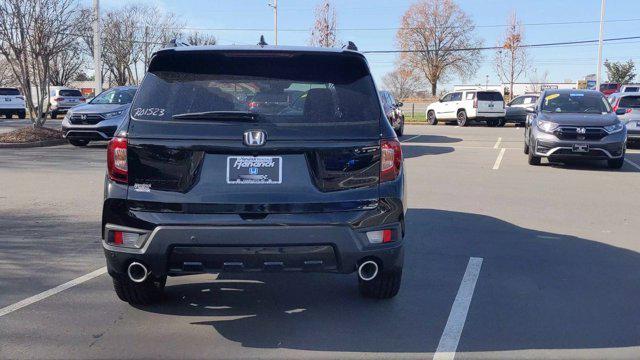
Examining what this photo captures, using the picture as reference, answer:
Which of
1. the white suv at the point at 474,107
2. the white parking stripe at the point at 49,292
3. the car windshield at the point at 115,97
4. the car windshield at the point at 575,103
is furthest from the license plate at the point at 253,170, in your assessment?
the white suv at the point at 474,107

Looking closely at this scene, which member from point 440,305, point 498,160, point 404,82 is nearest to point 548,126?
point 498,160

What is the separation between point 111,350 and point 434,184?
8.32m

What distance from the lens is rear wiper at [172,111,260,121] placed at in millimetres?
4199

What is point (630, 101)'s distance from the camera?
19.7m

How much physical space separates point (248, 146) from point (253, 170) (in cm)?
15

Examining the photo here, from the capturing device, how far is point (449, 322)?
4.71 metres

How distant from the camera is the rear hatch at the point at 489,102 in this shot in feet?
107

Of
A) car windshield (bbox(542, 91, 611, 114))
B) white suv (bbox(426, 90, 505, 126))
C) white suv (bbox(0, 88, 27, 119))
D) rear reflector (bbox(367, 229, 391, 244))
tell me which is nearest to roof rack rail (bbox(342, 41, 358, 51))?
rear reflector (bbox(367, 229, 391, 244))

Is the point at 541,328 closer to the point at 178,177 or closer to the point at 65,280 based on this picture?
the point at 178,177

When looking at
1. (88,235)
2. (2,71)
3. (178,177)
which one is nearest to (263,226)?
(178,177)

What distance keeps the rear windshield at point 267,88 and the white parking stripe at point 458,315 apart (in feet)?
4.98

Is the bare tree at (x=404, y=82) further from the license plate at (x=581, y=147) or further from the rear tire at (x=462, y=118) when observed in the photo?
the license plate at (x=581, y=147)

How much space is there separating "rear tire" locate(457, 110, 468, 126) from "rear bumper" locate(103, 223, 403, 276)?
2959 cm

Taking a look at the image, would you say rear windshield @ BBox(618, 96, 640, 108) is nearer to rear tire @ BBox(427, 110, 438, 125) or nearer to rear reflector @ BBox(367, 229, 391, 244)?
rear tire @ BBox(427, 110, 438, 125)
